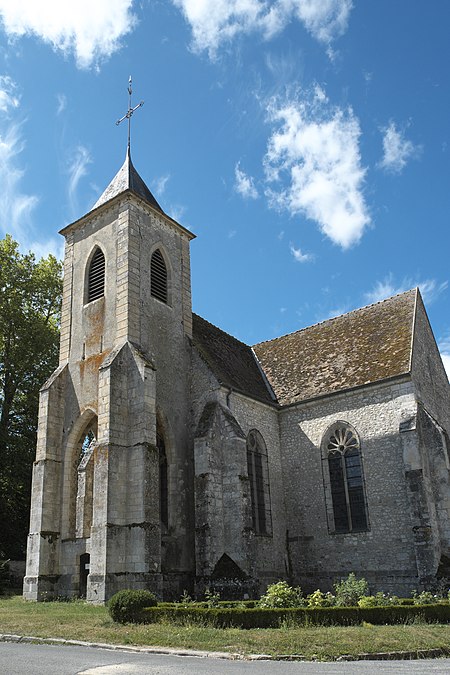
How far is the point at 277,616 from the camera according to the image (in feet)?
38.3

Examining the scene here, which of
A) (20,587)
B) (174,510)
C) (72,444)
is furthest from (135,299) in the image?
(20,587)

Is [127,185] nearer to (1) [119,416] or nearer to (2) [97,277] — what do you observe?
(2) [97,277]

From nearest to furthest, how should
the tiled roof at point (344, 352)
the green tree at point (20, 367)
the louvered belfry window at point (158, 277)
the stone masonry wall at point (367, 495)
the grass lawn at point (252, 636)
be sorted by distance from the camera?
1. the grass lawn at point (252, 636)
2. the stone masonry wall at point (367, 495)
3. the tiled roof at point (344, 352)
4. the louvered belfry window at point (158, 277)
5. the green tree at point (20, 367)

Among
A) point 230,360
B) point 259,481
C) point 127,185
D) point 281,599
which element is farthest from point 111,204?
point 281,599

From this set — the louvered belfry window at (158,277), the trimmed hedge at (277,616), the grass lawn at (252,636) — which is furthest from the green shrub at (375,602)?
the louvered belfry window at (158,277)

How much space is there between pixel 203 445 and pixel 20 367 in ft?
42.6

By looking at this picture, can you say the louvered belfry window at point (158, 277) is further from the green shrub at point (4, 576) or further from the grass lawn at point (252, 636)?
the grass lawn at point (252, 636)

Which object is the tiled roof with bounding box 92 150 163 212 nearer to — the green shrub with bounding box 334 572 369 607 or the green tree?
the green tree

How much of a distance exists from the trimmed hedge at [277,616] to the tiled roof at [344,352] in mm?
9417

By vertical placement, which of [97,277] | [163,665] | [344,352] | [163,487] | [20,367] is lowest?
[163,665]

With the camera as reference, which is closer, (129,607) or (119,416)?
(129,607)

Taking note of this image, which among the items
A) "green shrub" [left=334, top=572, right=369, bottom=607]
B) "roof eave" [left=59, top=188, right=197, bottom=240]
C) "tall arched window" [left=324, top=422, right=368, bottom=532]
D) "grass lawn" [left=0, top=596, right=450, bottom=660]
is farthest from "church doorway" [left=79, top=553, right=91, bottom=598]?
"roof eave" [left=59, top=188, right=197, bottom=240]

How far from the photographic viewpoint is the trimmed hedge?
37.9 feet

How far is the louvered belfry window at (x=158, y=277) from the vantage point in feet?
72.6
